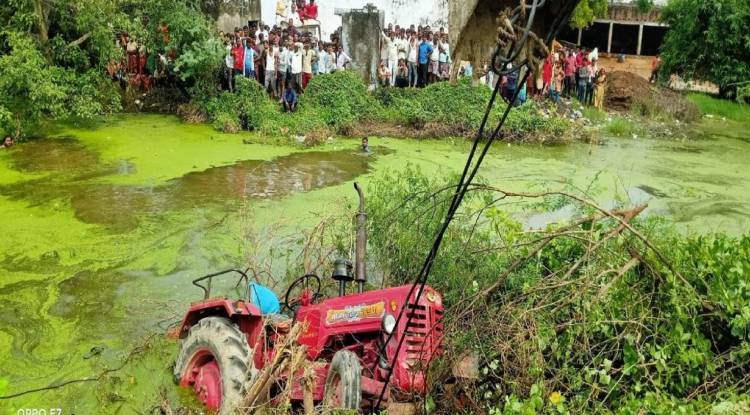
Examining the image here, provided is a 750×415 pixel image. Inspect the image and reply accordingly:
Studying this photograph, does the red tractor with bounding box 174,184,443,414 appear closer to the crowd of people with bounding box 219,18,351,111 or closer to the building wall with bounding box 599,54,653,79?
the crowd of people with bounding box 219,18,351,111

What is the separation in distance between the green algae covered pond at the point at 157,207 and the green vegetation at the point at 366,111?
2.03 feet

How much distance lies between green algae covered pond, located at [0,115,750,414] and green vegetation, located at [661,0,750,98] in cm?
406

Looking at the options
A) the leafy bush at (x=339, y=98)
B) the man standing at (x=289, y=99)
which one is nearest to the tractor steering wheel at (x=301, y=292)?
the leafy bush at (x=339, y=98)

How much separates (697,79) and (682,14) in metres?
1.97

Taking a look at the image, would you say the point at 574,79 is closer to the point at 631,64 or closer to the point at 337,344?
the point at 631,64

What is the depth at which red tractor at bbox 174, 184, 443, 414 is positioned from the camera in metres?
4.50

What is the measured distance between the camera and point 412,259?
22.0 feet

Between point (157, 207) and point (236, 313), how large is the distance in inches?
210

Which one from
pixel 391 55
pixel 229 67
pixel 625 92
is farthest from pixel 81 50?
pixel 625 92

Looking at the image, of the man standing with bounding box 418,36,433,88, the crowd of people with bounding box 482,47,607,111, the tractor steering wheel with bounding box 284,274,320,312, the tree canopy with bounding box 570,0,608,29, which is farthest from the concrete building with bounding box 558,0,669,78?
the tractor steering wheel with bounding box 284,274,320,312

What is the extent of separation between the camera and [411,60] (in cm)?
1833

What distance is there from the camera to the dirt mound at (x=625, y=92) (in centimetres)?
2006

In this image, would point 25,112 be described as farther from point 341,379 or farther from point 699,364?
point 699,364

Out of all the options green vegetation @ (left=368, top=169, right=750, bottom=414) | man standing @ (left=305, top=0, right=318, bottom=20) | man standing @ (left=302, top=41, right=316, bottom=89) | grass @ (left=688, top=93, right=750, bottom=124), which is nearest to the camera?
green vegetation @ (left=368, top=169, right=750, bottom=414)
